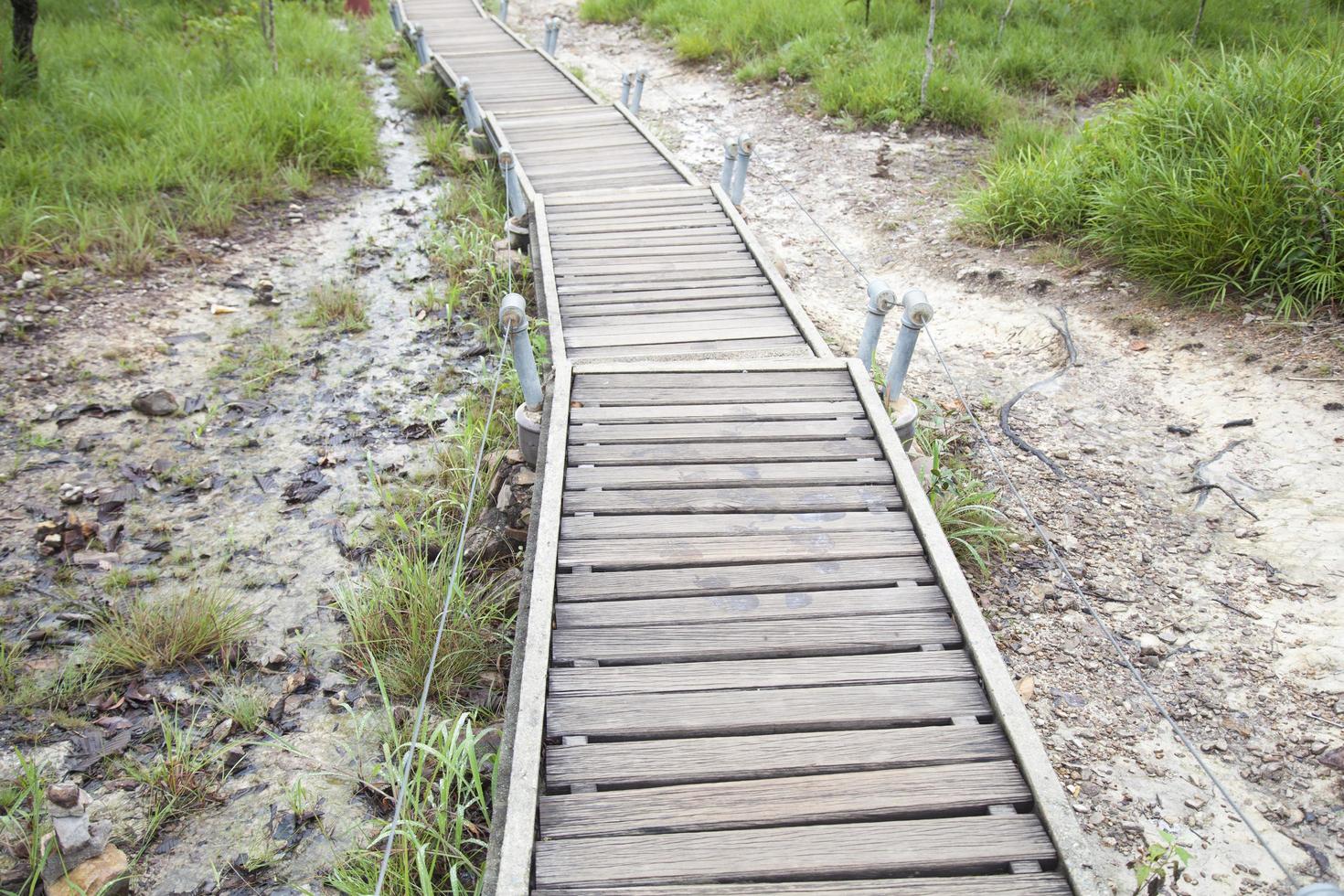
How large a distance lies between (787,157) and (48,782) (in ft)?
26.2

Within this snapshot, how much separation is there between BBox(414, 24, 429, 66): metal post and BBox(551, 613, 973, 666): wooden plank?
10.5m

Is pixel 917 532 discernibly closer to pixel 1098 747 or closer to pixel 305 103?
pixel 1098 747

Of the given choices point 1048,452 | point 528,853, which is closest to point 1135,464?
point 1048,452

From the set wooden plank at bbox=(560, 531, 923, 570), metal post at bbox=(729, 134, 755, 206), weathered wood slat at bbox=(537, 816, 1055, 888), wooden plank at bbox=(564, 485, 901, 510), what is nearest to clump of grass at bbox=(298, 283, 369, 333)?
metal post at bbox=(729, 134, 755, 206)

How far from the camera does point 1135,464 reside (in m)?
4.65

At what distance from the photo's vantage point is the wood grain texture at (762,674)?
296 centimetres

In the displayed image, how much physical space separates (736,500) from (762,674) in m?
0.96

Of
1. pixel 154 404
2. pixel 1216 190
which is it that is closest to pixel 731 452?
pixel 1216 190

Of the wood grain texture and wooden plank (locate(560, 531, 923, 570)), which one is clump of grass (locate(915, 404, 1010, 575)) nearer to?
wooden plank (locate(560, 531, 923, 570))

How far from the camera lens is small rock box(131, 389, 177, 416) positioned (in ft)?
18.3

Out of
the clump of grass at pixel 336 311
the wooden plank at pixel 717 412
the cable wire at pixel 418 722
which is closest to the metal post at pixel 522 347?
the cable wire at pixel 418 722

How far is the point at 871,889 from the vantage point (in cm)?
239

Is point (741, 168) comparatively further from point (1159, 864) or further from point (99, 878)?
point (99, 878)

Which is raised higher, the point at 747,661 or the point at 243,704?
the point at 747,661
